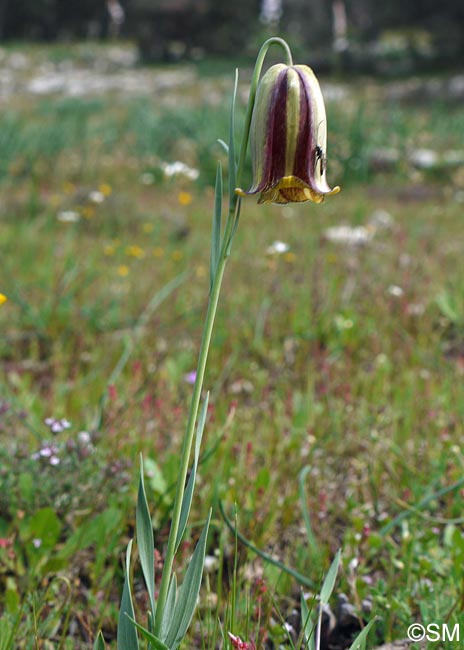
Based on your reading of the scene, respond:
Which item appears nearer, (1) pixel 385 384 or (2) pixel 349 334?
(1) pixel 385 384

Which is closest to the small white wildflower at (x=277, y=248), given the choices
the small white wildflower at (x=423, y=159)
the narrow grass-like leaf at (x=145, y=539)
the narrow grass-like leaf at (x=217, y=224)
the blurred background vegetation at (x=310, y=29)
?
the narrow grass-like leaf at (x=217, y=224)

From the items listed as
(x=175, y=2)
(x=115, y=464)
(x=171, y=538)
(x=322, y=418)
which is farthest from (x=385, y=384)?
(x=175, y=2)

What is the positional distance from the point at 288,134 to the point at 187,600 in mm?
574

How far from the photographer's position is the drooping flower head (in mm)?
814

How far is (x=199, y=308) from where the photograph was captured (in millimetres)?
2816

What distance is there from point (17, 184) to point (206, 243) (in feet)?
7.02

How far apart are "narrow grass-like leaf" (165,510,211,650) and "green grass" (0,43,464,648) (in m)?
0.14

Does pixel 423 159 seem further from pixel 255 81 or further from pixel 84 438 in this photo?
pixel 255 81

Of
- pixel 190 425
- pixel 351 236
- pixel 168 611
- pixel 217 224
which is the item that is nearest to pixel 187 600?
pixel 168 611

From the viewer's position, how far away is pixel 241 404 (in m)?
2.08

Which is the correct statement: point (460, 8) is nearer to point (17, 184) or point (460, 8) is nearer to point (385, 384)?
point (17, 184)

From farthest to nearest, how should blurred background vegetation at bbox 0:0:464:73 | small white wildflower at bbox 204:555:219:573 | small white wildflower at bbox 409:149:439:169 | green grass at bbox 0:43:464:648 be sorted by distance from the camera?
blurred background vegetation at bbox 0:0:464:73 < small white wildflower at bbox 409:149:439:169 < small white wildflower at bbox 204:555:219:573 < green grass at bbox 0:43:464:648

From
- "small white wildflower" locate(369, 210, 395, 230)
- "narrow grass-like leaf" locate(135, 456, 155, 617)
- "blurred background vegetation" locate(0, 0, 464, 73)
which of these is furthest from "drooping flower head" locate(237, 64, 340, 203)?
"blurred background vegetation" locate(0, 0, 464, 73)

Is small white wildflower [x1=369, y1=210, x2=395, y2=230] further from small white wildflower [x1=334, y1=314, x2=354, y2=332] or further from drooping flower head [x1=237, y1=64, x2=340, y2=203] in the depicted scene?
drooping flower head [x1=237, y1=64, x2=340, y2=203]
